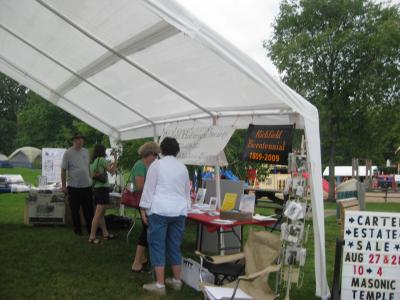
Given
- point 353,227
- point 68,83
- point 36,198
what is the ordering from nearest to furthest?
point 353,227 → point 68,83 → point 36,198

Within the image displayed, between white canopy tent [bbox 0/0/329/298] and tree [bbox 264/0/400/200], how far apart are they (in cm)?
1218

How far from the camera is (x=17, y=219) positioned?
9406 mm

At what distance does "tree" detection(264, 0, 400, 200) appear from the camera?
1870 centimetres

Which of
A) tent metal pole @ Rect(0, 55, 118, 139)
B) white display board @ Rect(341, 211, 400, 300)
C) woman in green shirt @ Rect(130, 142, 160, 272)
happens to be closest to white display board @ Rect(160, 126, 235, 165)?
woman in green shirt @ Rect(130, 142, 160, 272)

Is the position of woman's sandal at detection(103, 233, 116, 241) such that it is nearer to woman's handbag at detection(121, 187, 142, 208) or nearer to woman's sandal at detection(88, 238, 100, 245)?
woman's sandal at detection(88, 238, 100, 245)

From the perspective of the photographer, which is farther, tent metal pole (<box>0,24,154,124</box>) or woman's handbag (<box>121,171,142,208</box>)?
tent metal pole (<box>0,24,154,124</box>)

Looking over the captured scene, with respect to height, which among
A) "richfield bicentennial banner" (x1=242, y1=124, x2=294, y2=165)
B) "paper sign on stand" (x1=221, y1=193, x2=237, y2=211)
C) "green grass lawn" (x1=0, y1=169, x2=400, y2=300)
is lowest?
"green grass lawn" (x1=0, y1=169, x2=400, y2=300)

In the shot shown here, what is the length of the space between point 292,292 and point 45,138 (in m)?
45.8

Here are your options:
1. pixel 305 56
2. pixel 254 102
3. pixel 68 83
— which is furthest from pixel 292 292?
pixel 305 56

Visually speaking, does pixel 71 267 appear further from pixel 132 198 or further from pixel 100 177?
pixel 100 177

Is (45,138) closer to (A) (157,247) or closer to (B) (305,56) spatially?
(B) (305,56)

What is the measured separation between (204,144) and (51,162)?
917 centimetres

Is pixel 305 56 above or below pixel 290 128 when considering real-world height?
above

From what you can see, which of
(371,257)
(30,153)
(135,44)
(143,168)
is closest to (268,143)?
(143,168)
